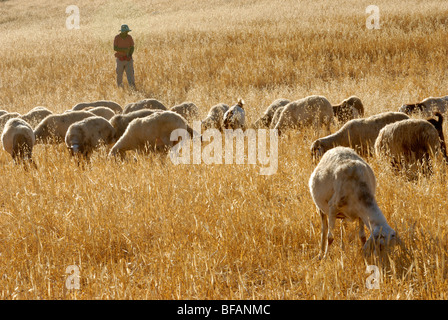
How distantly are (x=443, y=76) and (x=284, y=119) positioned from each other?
305 inches

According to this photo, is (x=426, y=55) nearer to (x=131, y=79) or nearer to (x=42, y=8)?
(x=131, y=79)

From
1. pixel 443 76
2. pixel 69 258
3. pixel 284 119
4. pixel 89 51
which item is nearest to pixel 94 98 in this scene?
pixel 89 51

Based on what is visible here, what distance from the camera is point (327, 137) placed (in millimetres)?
6305

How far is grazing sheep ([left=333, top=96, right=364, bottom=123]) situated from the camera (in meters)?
8.71

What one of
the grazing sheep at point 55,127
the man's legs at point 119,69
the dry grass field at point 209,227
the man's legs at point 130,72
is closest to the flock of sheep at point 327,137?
the grazing sheep at point 55,127

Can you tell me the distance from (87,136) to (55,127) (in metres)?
1.36

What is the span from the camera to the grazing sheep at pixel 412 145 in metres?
5.23

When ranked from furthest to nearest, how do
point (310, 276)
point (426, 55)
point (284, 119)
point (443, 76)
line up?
point (426, 55)
point (443, 76)
point (284, 119)
point (310, 276)

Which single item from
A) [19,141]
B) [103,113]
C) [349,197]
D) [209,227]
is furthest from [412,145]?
[103,113]

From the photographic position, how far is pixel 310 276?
11.2 ft

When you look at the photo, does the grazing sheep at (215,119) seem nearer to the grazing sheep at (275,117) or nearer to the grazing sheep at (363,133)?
the grazing sheep at (275,117)

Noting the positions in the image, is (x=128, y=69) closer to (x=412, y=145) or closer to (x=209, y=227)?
(x=412, y=145)

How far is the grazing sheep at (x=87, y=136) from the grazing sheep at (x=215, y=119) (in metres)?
2.28

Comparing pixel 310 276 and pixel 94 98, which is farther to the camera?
pixel 94 98
